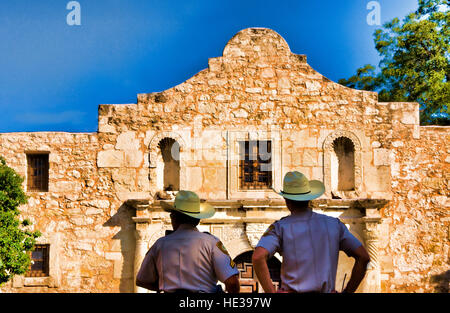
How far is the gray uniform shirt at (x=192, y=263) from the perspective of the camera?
3713 millimetres

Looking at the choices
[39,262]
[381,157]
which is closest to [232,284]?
[381,157]

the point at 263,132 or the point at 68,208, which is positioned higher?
the point at 263,132

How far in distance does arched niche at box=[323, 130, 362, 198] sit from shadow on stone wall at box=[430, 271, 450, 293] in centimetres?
221

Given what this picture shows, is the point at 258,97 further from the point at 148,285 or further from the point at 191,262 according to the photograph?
the point at 191,262

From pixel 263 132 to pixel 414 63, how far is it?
6.77m

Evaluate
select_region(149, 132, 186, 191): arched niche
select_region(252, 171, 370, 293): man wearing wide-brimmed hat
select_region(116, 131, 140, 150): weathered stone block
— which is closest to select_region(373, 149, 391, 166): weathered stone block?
select_region(149, 132, 186, 191): arched niche

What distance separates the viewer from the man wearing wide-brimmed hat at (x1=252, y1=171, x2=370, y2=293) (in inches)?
138

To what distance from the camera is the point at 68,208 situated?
998 cm

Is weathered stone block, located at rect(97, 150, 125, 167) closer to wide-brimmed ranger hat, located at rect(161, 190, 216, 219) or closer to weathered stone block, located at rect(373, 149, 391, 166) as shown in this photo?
weathered stone block, located at rect(373, 149, 391, 166)

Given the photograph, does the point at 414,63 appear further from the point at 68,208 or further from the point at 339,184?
the point at 68,208

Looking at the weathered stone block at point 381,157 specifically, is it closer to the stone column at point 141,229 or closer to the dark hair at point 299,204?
the stone column at point 141,229

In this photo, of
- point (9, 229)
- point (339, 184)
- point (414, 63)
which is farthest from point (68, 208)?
point (414, 63)

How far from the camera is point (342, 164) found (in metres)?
10.2

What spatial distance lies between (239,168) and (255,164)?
0.35 m
